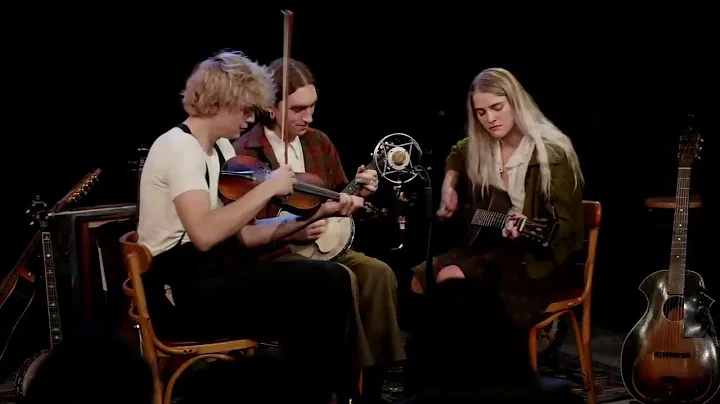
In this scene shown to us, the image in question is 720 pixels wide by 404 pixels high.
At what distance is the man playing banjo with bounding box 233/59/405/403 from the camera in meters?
3.02

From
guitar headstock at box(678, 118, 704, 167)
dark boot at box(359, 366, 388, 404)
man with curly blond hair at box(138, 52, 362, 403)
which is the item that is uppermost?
guitar headstock at box(678, 118, 704, 167)

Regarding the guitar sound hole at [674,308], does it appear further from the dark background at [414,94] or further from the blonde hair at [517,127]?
the dark background at [414,94]

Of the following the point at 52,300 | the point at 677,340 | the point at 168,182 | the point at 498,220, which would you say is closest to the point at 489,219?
the point at 498,220

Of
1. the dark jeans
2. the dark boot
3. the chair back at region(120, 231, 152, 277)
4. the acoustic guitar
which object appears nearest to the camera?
the chair back at region(120, 231, 152, 277)

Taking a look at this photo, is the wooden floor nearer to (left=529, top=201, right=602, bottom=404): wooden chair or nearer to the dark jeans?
(left=529, top=201, right=602, bottom=404): wooden chair

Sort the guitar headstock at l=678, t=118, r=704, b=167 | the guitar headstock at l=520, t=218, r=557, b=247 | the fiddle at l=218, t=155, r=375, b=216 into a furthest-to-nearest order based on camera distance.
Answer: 1. the guitar headstock at l=678, t=118, r=704, b=167
2. the guitar headstock at l=520, t=218, r=557, b=247
3. the fiddle at l=218, t=155, r=375, b=216

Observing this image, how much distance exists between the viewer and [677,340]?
3.17 m

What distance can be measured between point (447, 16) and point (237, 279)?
2696 mm

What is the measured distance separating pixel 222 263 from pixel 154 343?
0.29 m

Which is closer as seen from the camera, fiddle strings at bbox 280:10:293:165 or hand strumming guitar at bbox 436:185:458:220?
fiddle strings at bbox 280:10:293:165

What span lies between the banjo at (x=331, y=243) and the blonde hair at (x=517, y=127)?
0.45m

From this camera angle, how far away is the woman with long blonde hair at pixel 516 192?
118 inches

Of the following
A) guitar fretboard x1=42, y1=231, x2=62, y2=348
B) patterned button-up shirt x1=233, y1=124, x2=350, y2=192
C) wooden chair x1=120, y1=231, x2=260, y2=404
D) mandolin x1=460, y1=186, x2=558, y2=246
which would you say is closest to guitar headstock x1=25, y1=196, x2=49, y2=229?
guitar fretboard x1=42, y1=231, x2=62, y2=348

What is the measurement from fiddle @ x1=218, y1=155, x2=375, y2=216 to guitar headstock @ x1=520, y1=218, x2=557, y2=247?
0.62 metres
